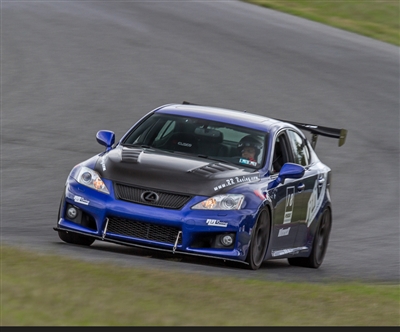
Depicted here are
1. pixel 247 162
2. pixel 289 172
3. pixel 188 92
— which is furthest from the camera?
pixel 188 92

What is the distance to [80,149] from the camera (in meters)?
16.6

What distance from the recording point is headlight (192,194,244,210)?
362 inches

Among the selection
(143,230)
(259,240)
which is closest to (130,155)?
(143,230)

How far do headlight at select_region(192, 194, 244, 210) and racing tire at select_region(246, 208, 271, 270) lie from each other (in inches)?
10.3


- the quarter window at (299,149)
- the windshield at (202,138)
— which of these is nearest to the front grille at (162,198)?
the windshield at (202,138)

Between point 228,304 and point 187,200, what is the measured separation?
7.81 ft

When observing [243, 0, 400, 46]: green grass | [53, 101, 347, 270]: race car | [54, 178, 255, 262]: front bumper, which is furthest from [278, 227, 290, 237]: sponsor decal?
[243, 0, 400, 46]: green grass

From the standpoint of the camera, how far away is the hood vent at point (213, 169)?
9.45 metres

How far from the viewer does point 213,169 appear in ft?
31.5

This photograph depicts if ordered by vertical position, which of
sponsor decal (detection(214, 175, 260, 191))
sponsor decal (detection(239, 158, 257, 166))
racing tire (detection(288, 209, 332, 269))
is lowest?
racing tire (detection(288, 209, 332, 269))

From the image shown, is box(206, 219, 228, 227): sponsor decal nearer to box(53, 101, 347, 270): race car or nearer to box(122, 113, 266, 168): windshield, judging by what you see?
box(53, 101, 347, 270): race car

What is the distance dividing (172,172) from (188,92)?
38.8ft

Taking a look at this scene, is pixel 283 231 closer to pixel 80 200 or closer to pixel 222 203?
pixel 222 203

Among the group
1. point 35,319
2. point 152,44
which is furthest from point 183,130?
point 152,44
